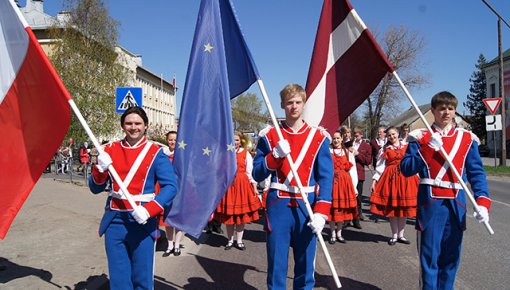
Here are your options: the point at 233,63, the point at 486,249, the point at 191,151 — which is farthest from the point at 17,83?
the point at 486,249

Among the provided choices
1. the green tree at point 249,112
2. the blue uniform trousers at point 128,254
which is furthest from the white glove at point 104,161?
the green tree at point 249,112

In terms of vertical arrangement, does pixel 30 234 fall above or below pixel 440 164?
below

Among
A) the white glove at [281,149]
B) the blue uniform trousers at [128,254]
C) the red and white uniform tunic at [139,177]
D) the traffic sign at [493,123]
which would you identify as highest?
the traffic sign at [493,123]

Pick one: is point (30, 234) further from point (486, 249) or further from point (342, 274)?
point (486, 249)

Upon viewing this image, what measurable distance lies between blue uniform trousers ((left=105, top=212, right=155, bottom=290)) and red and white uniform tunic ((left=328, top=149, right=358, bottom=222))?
4.33 meters

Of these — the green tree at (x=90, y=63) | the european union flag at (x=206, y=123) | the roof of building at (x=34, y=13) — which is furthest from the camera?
the roof of building at (x=34, y=13)

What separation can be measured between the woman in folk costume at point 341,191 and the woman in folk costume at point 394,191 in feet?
1.45

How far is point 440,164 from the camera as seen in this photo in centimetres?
411

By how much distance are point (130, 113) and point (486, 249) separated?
5784 millimetres

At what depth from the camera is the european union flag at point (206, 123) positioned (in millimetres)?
4359

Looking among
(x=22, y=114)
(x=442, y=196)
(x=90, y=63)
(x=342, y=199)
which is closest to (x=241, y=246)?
(x=342, y=199)

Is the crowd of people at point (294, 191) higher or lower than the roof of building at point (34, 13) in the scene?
lower

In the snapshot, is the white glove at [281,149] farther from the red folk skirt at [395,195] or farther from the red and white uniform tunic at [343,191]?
the red folk skirt at [395,195]

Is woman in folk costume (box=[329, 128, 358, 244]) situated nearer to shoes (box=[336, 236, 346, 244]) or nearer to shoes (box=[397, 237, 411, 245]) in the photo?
shoes (box=[336, 236, 346, 244])
